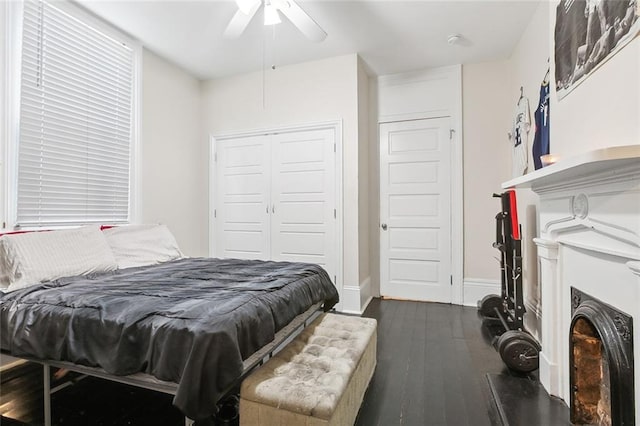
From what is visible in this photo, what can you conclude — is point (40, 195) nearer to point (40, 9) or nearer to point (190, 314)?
point (40, 9)

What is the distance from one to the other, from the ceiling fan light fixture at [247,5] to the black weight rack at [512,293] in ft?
7.98

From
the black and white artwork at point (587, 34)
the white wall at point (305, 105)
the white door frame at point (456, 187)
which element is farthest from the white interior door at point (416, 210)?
the black and white artwork at point (587, 34)

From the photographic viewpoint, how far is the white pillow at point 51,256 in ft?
6.53

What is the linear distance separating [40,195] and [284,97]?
262cm

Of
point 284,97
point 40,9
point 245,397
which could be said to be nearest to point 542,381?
point 245,397

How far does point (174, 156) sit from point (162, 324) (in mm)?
2971

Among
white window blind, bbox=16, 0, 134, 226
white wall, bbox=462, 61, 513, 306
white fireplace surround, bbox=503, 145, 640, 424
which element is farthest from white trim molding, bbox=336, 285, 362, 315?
white window blind, bbox=16, 0, 134, 226

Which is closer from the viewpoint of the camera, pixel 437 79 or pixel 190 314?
pixel 190 314

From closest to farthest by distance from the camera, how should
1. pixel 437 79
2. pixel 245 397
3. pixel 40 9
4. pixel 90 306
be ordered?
pixel 245 397 < pixel 90 306 < pixel 40 9 < pixel 437 79

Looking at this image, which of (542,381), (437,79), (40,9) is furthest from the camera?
(437,79)

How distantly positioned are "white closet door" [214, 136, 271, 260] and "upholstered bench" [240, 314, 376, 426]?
226 cm

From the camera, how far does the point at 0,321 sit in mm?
1760

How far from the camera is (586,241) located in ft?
5.06

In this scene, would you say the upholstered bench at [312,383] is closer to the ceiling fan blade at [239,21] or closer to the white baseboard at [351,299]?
the white baseboard at [351,299]
